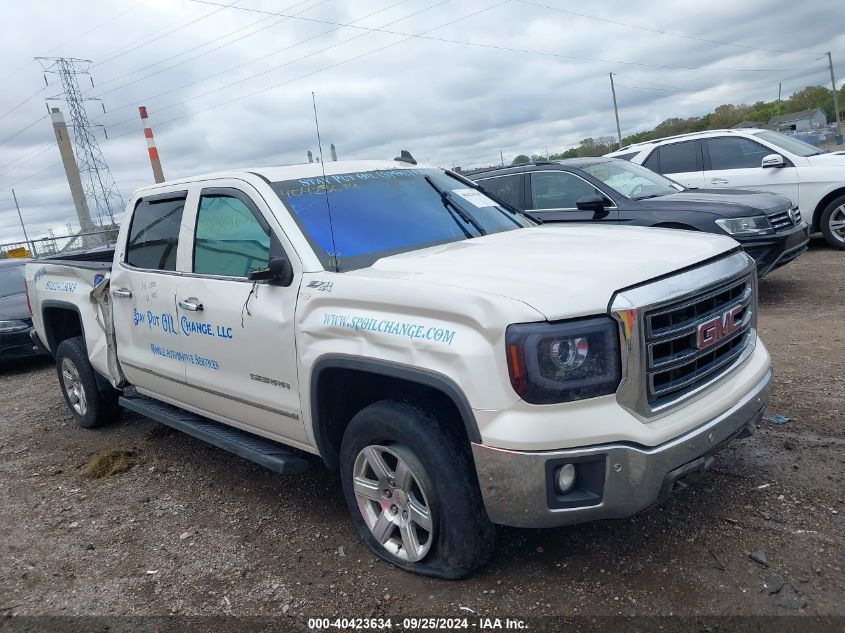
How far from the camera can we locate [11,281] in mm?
9859

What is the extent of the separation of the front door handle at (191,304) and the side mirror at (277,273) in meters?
0.70

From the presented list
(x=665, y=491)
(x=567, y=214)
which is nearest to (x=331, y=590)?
(x=665, y=491)

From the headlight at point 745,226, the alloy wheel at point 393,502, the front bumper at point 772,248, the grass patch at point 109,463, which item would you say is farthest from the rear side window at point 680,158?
the alloy wheel at point 393,502

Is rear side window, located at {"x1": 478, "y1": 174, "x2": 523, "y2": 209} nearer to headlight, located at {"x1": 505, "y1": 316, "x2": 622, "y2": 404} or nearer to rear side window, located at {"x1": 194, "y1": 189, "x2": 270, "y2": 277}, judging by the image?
rear side window, located at {"x1": 194, "y1": 189, "x2": 270, "y2": 277}

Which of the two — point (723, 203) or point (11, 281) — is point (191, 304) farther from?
point (11, 281)

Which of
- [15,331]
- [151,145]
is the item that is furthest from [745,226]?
[151,145]

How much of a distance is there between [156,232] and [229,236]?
3.11 ft

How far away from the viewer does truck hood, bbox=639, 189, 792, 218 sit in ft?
22.4

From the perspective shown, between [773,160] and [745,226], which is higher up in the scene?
[773,160]

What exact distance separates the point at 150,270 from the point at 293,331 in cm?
171

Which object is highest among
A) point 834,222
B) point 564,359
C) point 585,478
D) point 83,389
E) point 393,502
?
point 564,359

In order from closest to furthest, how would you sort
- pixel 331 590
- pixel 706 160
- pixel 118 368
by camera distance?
pixel 331 590 < pixel 118 368 < pixel 706 160

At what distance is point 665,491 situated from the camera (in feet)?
8.39

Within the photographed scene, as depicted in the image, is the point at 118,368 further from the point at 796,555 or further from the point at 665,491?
the point at 796,555
